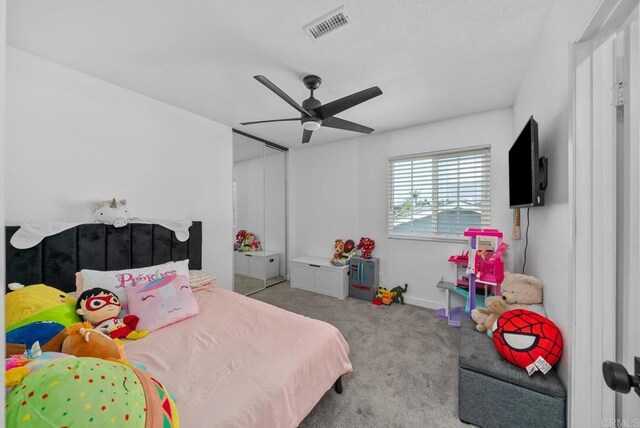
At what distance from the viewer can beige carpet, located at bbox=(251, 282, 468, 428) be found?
1505mm

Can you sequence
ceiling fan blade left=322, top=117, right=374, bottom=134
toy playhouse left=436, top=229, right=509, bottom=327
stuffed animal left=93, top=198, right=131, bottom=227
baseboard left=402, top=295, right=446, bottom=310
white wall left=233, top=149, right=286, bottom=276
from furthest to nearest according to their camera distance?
white wall left=233, top=149, right=286, bottom=276, baseboard left=402, top=295, right=446, bottom=310, toy playhouse left=436, top=229, right=509, bottom=327, ceiling fan blade left=322, top=117, right=374, bottom=134, stuffed animal left=93, top=198, right=131, bottom=227

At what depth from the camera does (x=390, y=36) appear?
163 centimetres

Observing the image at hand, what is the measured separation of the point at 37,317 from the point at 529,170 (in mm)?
3039

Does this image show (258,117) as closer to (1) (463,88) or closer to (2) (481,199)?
(1) (463,88)

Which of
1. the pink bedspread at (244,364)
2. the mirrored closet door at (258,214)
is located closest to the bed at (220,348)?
the pink bedspread at (244,364)

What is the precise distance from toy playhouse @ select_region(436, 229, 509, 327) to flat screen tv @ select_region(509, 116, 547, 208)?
0.72 meters

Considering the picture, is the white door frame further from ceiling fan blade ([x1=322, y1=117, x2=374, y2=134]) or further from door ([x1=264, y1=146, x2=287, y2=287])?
door ([x1=264, y1=146, x2=287, y2=287])

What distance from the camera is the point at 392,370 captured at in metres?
1.95

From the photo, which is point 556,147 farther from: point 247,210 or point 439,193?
point 247,210

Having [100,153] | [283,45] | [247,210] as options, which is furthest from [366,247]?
[100,153]

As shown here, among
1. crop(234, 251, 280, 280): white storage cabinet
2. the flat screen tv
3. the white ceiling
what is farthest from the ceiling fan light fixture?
crop(234, 251, 280, 280): white storage cabinet

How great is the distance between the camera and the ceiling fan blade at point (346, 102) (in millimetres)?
1775

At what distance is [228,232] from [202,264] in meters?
0.52

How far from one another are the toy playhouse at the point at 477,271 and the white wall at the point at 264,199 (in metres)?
2.69
